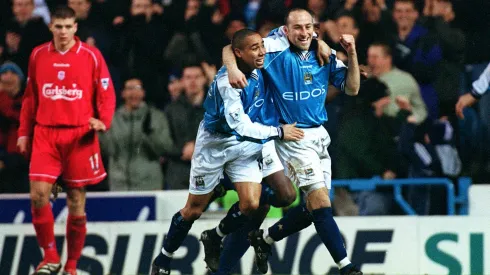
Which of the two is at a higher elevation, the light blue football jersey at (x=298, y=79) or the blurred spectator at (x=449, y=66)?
the light blue football jersey at (x=298, y=79)

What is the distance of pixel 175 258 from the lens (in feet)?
44.5

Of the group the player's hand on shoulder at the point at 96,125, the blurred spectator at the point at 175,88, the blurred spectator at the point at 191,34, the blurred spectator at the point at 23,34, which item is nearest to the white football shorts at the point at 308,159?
the player's hand on shoulder at the point at 96,125

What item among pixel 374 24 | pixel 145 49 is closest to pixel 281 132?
pixel 374 24

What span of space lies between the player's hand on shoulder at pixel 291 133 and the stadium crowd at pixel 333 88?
9.80 ft

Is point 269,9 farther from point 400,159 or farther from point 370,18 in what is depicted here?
point 400,159

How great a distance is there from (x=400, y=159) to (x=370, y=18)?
76.1 inches

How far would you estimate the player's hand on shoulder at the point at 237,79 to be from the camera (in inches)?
423

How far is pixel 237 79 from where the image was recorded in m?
10.7

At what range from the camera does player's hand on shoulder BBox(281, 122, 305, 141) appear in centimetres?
1084

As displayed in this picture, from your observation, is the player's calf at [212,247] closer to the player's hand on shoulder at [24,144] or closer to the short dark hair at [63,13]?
the player's hand on shoulder at [24,144]

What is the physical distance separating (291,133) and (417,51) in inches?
181

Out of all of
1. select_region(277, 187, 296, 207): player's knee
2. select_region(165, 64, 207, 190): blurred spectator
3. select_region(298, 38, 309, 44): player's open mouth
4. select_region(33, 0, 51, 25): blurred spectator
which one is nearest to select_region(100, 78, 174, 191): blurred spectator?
select_region(165, 64, 207, 190): blurred spectator

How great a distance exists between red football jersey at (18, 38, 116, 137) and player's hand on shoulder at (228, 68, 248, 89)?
2.35m

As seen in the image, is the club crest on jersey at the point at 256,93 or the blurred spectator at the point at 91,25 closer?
the club crest on jersey at the point at 256,93
